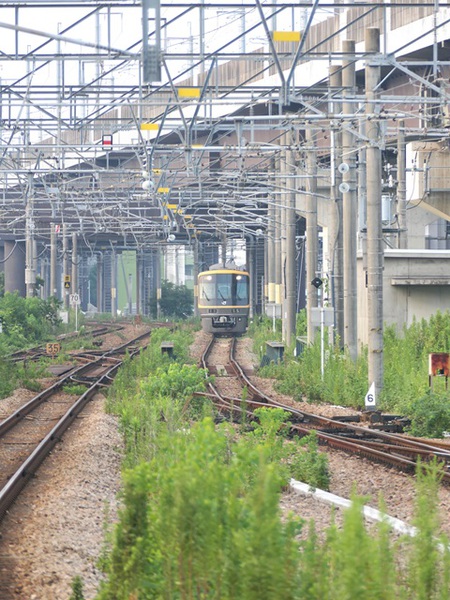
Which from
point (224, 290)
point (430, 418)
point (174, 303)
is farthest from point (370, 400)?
point (174, 303)

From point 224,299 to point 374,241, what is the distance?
26.8 m

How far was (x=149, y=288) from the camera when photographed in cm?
9781

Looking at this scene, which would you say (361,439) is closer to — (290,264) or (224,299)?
(290,264)

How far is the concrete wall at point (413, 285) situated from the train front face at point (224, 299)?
18.2m

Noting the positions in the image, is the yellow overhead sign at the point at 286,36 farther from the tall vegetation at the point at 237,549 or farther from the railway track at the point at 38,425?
the tall vegetation at the point at 237,549

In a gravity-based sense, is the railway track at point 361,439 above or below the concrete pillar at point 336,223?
below

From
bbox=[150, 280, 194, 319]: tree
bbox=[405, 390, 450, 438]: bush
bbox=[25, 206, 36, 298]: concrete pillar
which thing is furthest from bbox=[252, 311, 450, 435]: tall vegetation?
bbox=[150, 280, 194, 319]: tree

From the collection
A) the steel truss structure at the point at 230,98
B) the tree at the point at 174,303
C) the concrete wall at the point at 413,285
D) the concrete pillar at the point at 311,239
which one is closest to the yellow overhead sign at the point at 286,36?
the steel truss structure at the point at 230,98

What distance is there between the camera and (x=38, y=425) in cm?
1830

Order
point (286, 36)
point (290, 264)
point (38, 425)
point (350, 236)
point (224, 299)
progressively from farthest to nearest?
point (224, 299), point (290, 264), point (350, 236), point (38, 425), point (286, 36)

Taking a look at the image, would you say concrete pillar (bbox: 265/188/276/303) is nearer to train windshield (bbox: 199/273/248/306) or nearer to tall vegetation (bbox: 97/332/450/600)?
train windshield (bbox: 199/273/248/306)

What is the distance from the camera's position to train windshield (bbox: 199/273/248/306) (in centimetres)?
4578

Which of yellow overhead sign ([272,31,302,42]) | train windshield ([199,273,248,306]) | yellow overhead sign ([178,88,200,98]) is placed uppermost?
yellow overhead sign ([272,31,302,42])

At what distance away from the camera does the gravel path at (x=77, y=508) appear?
782cm
